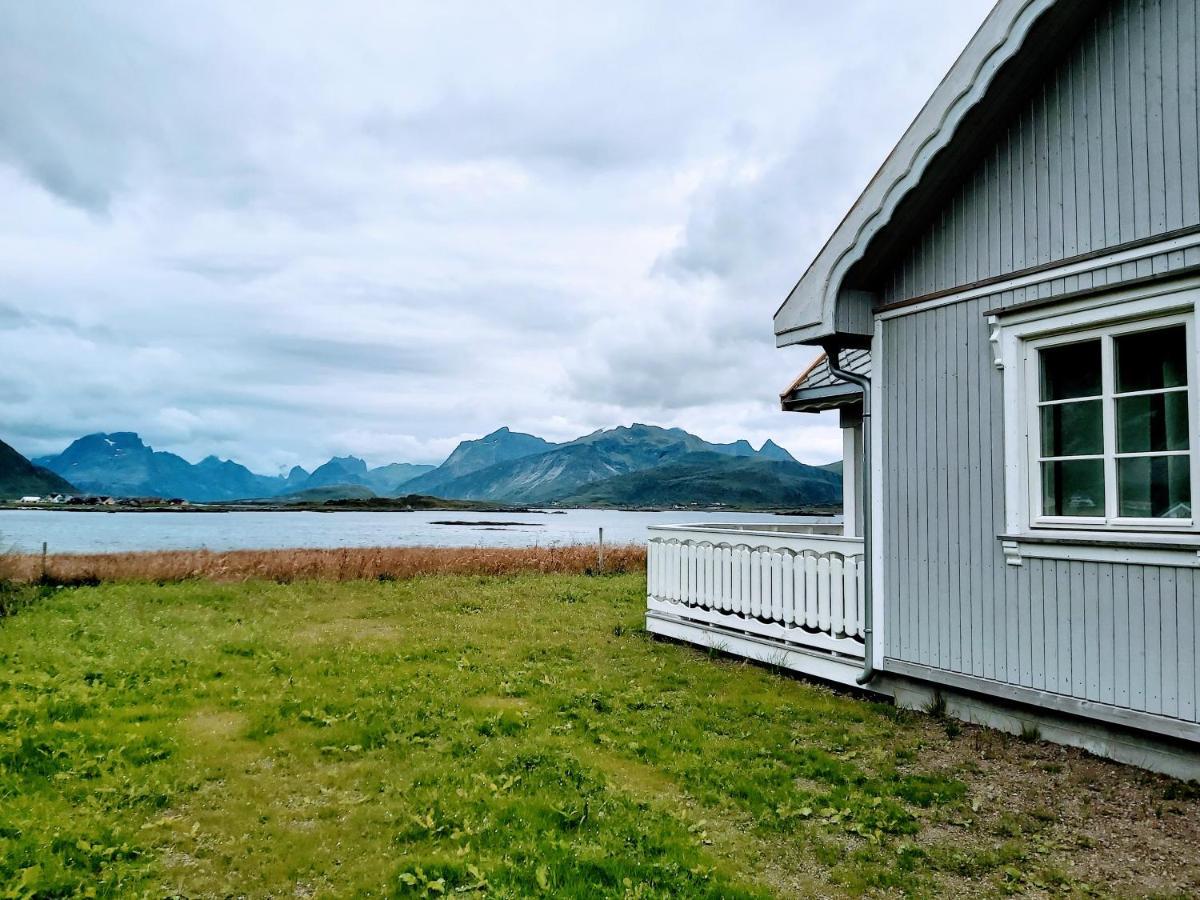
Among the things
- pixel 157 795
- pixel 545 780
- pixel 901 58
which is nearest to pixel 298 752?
pixel 157 795

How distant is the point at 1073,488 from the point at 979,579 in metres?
1.12

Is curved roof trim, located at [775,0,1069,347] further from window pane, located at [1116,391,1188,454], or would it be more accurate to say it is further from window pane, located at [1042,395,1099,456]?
window pane, located at [1116,391,1188,454]

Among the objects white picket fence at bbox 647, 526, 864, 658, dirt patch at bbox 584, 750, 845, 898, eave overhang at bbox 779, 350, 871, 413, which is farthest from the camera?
eave overhang at bbox 779, 350, 871, 413

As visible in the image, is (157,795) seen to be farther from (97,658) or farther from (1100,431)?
(1100,431)

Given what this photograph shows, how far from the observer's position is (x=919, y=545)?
7.28m

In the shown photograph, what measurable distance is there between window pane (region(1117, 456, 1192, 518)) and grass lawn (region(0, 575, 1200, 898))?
195 cm

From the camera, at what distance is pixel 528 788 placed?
542 centimetres

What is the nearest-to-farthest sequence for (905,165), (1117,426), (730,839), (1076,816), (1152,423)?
(730,839) < (1076,816) < (1152,423) < (1117,426) < (905,165)

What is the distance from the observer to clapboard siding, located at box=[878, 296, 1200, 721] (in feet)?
18.2

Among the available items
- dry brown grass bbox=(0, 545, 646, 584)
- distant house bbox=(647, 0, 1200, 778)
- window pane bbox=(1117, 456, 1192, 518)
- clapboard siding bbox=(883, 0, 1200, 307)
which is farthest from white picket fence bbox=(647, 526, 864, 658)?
dry brown grass bbox=(0, 545, 646, 584)

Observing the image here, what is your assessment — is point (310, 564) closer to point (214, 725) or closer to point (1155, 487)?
point (214, 725)

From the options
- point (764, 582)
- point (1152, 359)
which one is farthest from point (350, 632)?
point (1152, 359)

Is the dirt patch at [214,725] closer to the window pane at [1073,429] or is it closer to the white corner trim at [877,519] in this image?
the white corner trim at [877,519]

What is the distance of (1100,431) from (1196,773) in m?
2.55
